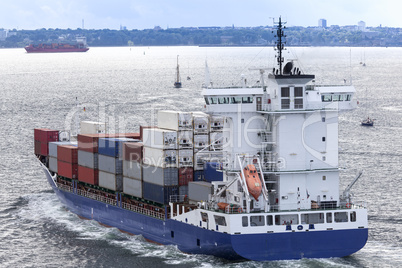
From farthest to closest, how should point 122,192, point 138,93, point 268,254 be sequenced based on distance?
point 138,93 → point 122,192 → point 268,254

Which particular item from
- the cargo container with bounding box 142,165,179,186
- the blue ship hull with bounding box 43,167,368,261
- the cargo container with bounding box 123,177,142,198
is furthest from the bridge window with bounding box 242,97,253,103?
the cargo container with bounding box 123,177,142,198

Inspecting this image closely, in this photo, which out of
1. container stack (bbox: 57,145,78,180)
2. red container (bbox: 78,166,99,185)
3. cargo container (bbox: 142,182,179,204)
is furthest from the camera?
container stack (bbox: 57,145,78,180)

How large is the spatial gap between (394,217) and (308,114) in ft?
49.9

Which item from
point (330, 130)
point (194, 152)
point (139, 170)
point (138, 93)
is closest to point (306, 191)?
point (330, 130)

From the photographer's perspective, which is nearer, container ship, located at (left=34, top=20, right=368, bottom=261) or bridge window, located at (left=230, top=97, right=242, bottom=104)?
container ship, located at (left=34, top=20, right=368, bottom=261)

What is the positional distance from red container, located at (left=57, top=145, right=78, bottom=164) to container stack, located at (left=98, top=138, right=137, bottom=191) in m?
4.57

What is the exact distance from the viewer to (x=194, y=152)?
50469mm

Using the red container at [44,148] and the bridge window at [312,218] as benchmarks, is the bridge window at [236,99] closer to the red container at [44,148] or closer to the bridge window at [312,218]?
the bridge window at [312,218]

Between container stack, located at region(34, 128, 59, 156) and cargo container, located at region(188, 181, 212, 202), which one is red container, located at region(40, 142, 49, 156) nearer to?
container stack, located at region(34, 128, 59, 156)

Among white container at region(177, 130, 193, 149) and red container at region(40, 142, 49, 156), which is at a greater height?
white container at region(177, 130, 193, 149)

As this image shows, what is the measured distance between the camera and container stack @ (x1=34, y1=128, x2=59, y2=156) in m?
67.3

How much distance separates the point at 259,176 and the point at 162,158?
8392 millimetres

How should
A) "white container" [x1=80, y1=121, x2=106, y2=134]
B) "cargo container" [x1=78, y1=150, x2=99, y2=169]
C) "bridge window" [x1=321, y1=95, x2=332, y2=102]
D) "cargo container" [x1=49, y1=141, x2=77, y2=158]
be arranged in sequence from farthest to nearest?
"cargo container" [x1=49, y1=141, x2=77, y2=158] → "white container" [x1=80, y1=121, x2=106, y2=134] → "cargo container" [x1=78, y1=150, x2=99, y2=169] → "bridge window" [x1=321, y1=95, x2=332, y2=102]

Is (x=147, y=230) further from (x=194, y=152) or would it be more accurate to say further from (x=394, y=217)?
(x=394, y=217)
